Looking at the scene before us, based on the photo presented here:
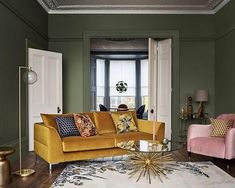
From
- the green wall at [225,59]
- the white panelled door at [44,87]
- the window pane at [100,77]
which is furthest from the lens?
the window pane at [100,77]

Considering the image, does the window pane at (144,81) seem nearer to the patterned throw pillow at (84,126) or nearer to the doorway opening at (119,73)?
the doorway opening at (119,73)

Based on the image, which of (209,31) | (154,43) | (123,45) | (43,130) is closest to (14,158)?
(43,130)

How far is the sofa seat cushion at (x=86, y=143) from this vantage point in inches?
186

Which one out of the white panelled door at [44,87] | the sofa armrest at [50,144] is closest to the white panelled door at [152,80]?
the white panelled door at [44,87]

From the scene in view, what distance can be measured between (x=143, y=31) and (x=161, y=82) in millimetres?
1349

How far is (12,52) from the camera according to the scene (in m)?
5.26

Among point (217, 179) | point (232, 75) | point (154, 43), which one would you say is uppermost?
point (154, 43)

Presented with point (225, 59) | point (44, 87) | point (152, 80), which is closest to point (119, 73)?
point (152, 80)

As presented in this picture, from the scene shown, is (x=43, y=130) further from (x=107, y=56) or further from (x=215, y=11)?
(x=107, y=56)

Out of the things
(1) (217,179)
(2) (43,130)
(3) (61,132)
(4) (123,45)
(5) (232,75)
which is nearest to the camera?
(1) (217,179)

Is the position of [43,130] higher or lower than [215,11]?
lower

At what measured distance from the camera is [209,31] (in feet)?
25.0

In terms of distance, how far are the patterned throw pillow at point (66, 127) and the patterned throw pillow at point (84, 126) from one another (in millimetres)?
79

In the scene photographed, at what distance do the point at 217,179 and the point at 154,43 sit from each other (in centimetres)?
434
